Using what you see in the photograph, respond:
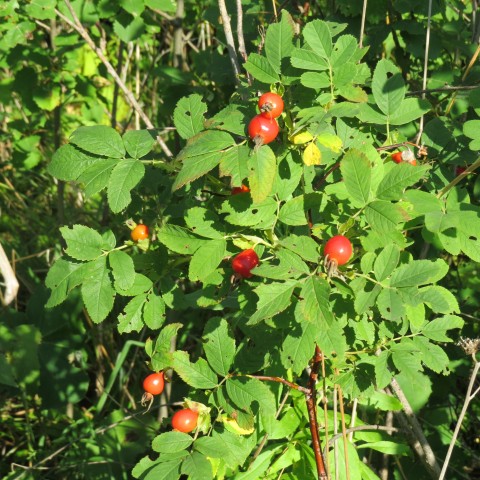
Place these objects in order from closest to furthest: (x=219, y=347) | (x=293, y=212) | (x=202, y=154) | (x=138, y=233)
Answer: (x=202, y=154) < (x=293, y=212) < (x=219, y=347) < (x=138, y=233)

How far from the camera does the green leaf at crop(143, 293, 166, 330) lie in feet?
5.09

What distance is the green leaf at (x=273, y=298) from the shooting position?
1.18 metres

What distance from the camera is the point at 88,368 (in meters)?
2.91

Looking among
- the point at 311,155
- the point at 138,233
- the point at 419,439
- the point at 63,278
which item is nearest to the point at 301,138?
the point at 311,155

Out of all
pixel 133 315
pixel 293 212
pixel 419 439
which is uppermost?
pixel 293 212

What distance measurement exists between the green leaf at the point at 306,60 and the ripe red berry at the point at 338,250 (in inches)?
14.6

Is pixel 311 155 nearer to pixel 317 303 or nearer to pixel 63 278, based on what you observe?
pixel 317 303

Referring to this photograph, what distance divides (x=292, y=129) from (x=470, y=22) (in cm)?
145

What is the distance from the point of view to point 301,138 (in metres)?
1.30

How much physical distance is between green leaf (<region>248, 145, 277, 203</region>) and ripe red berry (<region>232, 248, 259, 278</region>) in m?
0.16

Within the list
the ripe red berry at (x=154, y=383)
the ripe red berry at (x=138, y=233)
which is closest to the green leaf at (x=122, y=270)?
the ripe red berry at (x=138, y=233)

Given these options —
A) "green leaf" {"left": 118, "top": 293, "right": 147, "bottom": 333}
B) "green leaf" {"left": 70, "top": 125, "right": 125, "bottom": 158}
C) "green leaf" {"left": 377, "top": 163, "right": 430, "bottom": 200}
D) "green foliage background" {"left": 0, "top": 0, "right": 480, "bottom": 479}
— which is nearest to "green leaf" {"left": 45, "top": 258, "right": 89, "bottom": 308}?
"green foliage background" {"left": 0, "top": 0, "right": 480, "bottom": 479}

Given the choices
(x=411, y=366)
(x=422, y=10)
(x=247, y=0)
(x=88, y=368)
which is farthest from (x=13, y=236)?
(x=411, y=366)

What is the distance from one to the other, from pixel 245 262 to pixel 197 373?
11.9 inches
